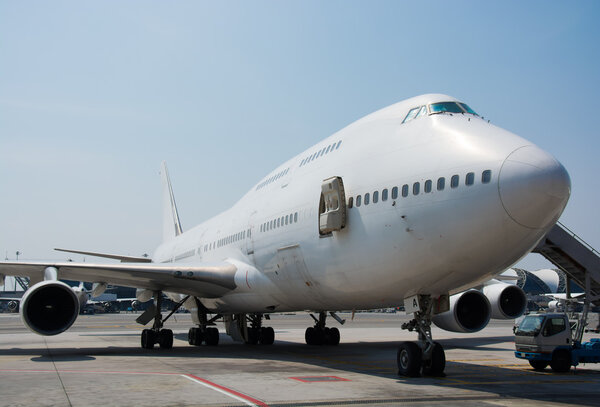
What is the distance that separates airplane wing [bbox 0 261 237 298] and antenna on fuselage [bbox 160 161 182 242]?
14.9 metres

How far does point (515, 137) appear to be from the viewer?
9.52 meters

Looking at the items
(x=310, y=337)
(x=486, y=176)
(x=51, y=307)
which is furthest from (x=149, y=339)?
(x=486, y=176)

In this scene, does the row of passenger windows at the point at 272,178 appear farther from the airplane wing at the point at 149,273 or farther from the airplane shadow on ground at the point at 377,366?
the airplane shadow on ground at the point at 377,366

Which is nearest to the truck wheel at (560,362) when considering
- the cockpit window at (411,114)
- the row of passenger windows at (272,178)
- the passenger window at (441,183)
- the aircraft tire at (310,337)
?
the passenger window at (441,183)

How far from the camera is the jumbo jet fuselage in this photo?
8.74 m

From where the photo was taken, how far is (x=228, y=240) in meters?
18.4

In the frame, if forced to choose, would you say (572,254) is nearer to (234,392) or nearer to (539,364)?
(539,364)

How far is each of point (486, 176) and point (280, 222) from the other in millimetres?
6429

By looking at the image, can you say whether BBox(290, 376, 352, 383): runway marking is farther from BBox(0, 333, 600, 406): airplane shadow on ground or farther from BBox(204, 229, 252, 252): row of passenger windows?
BBox(204, 229, 252, 252): row of passenger windows

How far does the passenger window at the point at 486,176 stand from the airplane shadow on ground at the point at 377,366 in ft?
10.3

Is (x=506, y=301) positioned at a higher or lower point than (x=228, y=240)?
lower

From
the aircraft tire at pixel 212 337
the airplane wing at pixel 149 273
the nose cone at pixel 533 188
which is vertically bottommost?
the aircraft tire at pixel 212 337

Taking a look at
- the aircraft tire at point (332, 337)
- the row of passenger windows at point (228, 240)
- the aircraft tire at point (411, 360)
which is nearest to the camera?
the aircraft tire at point (411, 360)

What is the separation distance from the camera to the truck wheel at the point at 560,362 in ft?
40.9
